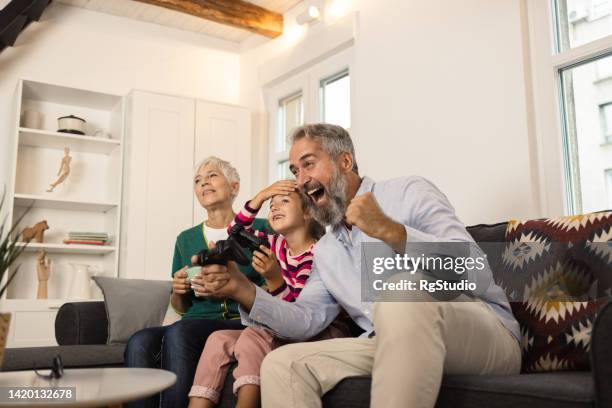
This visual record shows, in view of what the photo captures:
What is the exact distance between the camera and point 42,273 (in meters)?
4.14

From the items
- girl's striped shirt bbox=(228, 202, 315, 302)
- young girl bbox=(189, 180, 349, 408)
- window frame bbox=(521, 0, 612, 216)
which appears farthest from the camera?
window frame bbox=(521, 0, 612, 216)

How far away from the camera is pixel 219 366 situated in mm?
1938

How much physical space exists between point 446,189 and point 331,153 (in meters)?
1.31

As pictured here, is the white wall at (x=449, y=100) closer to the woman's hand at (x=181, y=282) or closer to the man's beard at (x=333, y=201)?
the man's beard at (x=333, y=201)

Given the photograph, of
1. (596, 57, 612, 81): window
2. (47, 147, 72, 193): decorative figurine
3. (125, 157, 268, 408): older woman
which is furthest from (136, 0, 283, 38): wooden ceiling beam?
(596, 57, 612, 81): window

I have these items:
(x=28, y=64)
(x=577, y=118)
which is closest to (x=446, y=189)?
(x=577, y=118)

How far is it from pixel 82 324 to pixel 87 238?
1.56 m

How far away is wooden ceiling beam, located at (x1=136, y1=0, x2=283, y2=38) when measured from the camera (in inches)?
181

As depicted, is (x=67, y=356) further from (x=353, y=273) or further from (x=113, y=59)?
(x=113, y=59)

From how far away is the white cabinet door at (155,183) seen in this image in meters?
4.35

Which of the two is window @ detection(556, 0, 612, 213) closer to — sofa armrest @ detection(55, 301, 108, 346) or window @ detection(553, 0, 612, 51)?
window @ detection(553, 0, 612, 51)

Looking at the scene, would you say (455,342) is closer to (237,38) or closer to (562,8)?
(562,8)

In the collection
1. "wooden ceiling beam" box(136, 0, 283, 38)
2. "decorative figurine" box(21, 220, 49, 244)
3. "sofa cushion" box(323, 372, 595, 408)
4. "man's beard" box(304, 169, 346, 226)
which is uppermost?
"wooden ceiling beam" box(136, 0, 283, 38)

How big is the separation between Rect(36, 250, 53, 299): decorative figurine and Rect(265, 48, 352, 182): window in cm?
172
